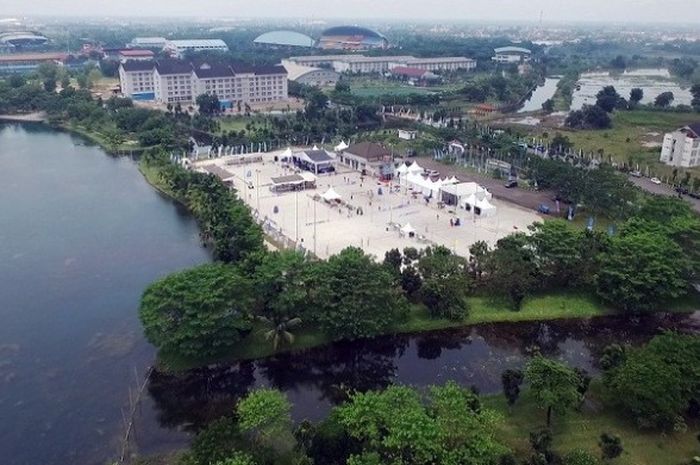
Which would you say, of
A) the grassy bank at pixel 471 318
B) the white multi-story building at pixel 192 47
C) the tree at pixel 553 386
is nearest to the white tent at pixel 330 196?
the grassy bank at pixel 471 318

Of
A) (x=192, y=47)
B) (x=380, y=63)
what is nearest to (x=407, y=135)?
(x=380, y=63)

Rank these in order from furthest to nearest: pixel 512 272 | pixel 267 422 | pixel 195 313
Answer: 1. pixel 512 272
2. pixel 195 313
3. pixel 267 422

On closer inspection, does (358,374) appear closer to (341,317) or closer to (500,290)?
(341,317)

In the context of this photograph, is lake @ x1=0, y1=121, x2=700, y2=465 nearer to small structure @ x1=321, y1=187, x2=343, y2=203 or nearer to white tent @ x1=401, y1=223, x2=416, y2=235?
small structure @ x1=321, y1=187, x2=343, y2=203

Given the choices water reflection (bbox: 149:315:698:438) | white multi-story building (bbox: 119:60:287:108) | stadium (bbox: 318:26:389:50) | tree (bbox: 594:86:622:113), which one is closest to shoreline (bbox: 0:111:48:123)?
white multi-story building (bbox: 119:60:287:108)

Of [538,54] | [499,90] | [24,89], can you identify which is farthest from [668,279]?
[538,54]

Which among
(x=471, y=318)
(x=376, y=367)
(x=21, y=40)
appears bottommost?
(x=376, y=367)

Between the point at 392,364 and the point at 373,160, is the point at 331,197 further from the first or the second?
the point at 392,364

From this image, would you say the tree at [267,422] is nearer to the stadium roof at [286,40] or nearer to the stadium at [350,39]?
the stadium roof at [286,40]
